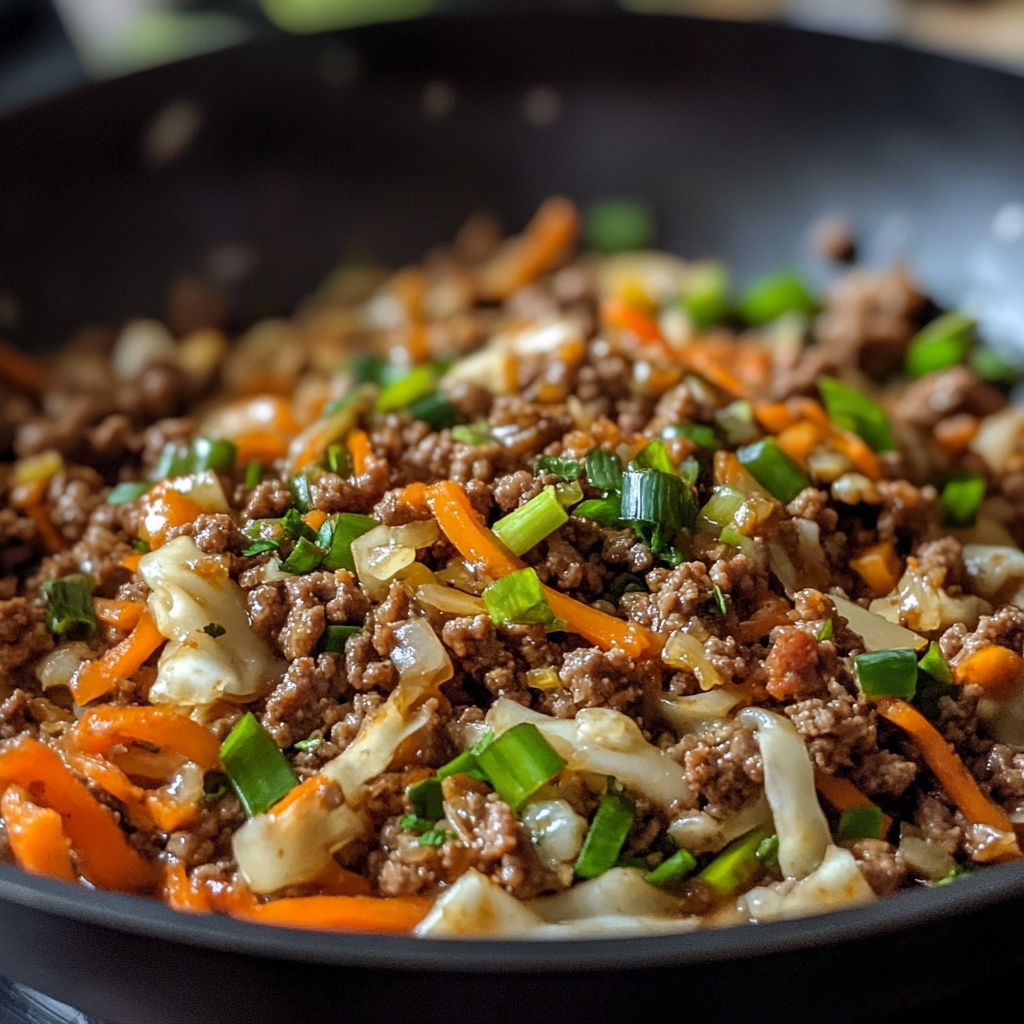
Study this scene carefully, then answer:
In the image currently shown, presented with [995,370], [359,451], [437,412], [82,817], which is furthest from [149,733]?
[995,370]

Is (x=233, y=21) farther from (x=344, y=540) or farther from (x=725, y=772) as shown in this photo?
(x=725, y=772)

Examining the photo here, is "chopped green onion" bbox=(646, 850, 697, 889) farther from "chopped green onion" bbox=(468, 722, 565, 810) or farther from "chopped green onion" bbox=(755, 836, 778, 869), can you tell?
"chopped green onion" bbox=(468, 722, 565, 810)

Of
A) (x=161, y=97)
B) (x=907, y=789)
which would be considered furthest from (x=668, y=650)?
(x=161, y=97)

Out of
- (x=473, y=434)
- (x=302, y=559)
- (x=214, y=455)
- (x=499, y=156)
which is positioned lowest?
(x=302, y=559)

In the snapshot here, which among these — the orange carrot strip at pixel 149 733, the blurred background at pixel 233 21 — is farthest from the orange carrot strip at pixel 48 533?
the blurred background at pixel 233 21

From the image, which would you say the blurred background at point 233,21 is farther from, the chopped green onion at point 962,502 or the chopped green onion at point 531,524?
the chopped green onion at point 531,524

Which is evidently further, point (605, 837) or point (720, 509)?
point (720, 509)

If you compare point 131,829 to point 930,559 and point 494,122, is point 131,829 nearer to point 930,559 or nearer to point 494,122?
point 930,559
